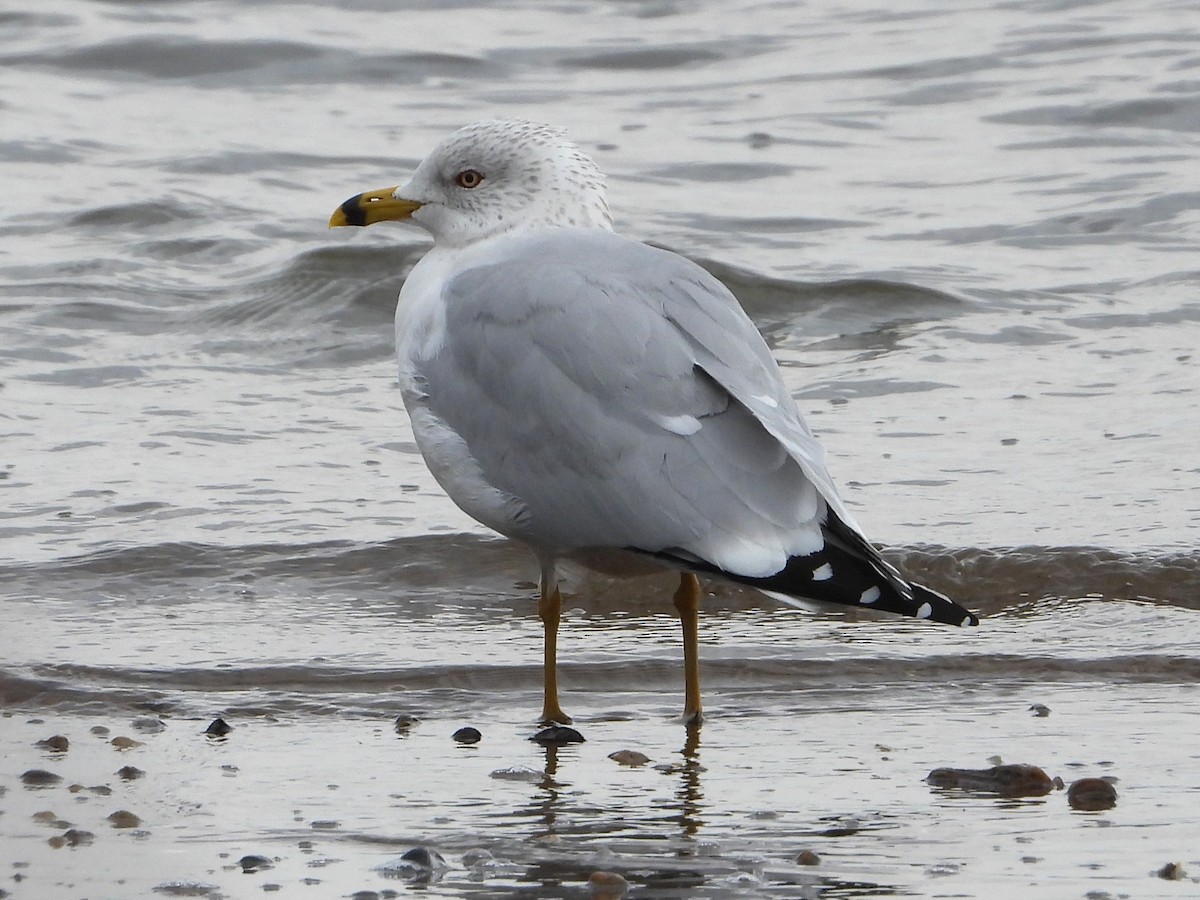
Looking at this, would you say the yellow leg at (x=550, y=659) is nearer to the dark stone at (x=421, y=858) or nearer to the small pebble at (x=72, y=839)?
the dark stone at (x=421, y=858)

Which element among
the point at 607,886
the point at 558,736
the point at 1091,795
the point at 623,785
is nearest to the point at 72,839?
the point at 607,886

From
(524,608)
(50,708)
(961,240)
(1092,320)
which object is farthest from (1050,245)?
(50,708)

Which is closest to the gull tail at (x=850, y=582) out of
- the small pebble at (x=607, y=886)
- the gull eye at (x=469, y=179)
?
the small pebble at (x=607, y=886)

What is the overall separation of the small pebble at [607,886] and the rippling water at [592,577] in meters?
0.03

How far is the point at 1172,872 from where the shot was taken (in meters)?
3.41

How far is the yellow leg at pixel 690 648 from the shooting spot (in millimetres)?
4578

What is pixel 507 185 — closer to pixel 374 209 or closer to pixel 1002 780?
pixel 374 209

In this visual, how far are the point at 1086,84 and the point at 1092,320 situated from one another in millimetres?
5139

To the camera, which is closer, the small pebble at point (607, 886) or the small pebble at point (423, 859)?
the small pebble at point (607, 886)

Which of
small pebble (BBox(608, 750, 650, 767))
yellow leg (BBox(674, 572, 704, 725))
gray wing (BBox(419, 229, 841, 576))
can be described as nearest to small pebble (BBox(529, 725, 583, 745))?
small pebble (BBox(608, 750, 650, 767))

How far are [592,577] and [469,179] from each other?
1241mm

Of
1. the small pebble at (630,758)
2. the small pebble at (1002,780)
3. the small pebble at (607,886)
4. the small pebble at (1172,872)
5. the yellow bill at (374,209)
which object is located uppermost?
the yellow bill at (374,209)

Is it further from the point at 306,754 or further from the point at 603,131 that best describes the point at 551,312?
the point at 603,131

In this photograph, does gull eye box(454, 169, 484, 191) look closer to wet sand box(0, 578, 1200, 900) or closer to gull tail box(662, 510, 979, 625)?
wet sand box(0, 578, 1200, 900)
